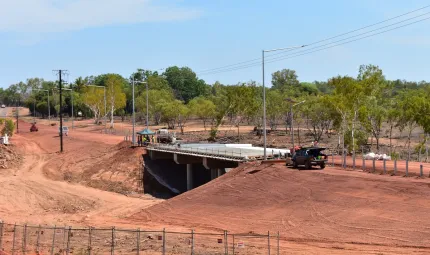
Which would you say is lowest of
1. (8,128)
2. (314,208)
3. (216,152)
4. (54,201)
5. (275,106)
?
(54,201)

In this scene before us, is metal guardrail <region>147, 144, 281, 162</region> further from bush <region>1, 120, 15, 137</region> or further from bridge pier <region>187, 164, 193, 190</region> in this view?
bush <region>1, 120, 15, 137</region>

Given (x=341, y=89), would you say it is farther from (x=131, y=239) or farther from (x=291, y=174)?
(x=131, y=239)

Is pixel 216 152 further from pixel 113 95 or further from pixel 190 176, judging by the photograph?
pixel 113 95

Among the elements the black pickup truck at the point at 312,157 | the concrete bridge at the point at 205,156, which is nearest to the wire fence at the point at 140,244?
the black pickup truck at the point at 312,157

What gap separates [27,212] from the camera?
5038 centimetres

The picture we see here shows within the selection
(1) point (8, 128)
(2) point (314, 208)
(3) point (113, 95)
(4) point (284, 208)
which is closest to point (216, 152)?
(4) point (284, 208)

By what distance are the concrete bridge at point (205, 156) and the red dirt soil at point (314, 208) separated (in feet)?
16.5

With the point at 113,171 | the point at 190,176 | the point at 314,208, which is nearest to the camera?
the point at 314,208

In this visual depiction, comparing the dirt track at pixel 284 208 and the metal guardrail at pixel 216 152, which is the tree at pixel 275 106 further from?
the dirt track at pixel 284 208

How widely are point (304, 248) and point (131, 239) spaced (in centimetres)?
1056

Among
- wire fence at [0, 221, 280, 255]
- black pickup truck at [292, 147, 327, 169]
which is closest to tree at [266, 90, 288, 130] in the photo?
black pickup truck at [292, 147, 327, 169]

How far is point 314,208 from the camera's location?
3562 centimetres

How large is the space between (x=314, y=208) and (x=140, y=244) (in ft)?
36.1

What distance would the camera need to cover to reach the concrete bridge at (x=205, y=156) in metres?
53.6
